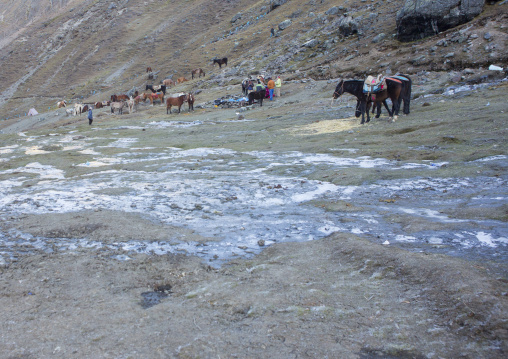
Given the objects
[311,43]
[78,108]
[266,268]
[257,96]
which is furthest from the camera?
[311,43]

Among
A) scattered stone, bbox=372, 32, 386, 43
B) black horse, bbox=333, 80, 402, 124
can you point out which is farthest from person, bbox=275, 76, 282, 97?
black horse, bbox=333, 80, 402, 124

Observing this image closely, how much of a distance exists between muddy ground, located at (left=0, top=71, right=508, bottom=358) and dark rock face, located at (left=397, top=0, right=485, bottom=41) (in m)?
18.2

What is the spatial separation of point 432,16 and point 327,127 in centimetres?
1711

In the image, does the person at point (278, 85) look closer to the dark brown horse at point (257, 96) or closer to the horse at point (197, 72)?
the dark brown horse at point (257, 96)

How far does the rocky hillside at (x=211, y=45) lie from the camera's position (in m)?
23.7

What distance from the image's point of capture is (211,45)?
5209 centimetres

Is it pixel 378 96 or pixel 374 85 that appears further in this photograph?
pixel 378 96

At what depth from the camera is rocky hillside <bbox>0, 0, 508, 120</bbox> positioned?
77.7 feet

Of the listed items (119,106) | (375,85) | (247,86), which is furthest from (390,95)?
(119,106)

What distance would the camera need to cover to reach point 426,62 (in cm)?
2233

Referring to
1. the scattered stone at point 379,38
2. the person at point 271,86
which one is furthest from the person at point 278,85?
the scattered stone at point 379,38

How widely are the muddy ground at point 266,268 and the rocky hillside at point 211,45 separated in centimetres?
1342

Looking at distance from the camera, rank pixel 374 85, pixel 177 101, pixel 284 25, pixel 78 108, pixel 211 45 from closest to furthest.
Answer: pixel 374 85, pixel 177 101, pixel 78 108, pixel 284 25, pixel 211 45

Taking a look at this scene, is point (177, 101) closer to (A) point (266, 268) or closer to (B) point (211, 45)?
(A) point (266, 268)
